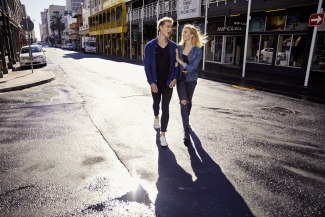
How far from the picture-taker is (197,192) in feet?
9.93

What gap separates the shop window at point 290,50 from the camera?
577 inches

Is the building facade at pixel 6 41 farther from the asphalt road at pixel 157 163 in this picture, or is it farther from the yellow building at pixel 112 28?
the yellow building at pixel 112 28

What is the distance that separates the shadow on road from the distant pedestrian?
95 centimetres

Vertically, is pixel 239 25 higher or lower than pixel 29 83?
higher

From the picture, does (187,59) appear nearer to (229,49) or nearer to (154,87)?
(154,87)

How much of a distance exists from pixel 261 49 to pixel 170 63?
14.9 meters

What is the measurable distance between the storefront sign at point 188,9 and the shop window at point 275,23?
511cm

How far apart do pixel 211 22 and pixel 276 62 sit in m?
6.99

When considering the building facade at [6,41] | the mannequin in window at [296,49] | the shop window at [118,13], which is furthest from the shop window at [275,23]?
the shop window at [118,13]

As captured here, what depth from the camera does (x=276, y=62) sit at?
16219mm

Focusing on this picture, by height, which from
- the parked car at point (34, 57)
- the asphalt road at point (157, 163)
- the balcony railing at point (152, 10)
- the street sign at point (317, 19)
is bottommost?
the asphalt road at point (157, 163)

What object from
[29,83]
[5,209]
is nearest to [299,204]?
[5,209]

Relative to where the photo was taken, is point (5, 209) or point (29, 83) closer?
point (5, 209)

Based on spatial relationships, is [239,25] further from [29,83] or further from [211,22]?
[29,83]
